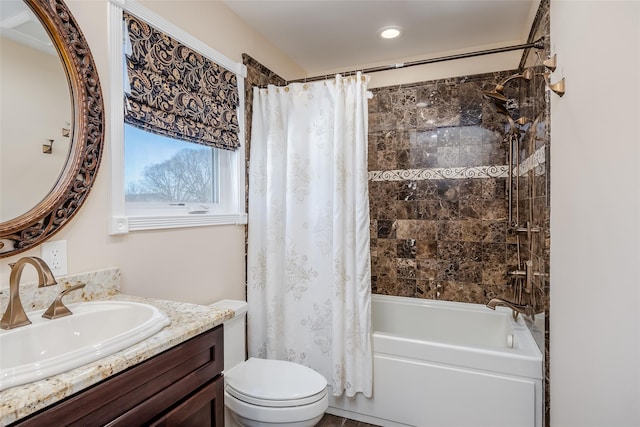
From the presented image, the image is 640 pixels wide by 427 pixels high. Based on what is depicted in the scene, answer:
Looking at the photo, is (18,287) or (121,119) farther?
(121,119)

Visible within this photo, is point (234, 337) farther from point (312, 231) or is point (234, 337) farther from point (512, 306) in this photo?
point (512, 306)

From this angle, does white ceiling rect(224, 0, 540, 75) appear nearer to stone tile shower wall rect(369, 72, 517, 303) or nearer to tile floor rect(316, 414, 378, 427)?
stone tile shower wall rect(369, 72, 517, 303)

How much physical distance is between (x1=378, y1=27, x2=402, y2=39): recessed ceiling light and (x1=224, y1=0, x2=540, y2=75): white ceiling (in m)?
0.05

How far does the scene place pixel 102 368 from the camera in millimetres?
817

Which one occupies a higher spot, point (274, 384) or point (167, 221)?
point (167, 221)

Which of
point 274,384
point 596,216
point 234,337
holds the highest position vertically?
point 596,216

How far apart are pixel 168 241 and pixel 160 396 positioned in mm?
948

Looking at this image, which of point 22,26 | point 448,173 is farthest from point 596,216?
point 22,26

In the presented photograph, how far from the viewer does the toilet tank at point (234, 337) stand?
1.79m

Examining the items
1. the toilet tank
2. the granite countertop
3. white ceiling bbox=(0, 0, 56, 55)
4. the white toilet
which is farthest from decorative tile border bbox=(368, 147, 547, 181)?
white ceiling bbox=(0, 0, 56, 55)

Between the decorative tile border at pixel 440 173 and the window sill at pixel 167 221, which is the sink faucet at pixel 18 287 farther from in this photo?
the decorative tile border at pixel 440 173

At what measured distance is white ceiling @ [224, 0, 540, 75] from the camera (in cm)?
218

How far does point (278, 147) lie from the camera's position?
2.30 meters

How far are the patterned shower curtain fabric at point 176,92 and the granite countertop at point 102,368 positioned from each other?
96cm
